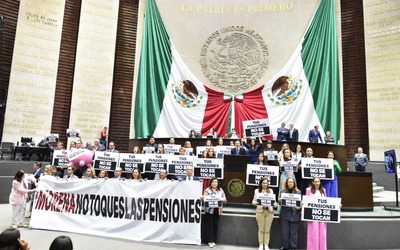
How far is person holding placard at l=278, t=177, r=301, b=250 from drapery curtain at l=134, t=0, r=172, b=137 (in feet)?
31.1

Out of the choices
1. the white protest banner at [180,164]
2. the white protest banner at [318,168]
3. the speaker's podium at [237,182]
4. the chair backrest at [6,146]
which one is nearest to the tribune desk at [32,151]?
the chair backrest at [6,146]

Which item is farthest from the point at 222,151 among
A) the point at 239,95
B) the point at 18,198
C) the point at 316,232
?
the point at 239,95

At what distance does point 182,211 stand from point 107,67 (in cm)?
1133

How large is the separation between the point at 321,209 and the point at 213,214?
2.25 meters

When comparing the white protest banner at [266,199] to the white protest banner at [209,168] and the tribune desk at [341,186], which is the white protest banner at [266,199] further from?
the tribune desk at [341,186]

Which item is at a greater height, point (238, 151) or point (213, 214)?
point (238, 151)

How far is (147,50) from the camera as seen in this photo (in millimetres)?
15688

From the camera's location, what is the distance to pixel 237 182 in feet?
27.2

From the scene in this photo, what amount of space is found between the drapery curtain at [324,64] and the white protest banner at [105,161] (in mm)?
9722

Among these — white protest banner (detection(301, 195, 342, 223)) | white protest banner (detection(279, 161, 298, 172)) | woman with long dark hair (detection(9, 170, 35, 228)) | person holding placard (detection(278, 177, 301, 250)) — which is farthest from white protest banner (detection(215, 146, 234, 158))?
woman with long dark hair (detection(9, 170, 35, 228))

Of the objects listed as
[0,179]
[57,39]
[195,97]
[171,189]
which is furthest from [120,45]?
[171,189]

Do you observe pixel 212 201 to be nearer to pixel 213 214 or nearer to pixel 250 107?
pixel 213 214

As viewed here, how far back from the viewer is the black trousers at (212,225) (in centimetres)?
673

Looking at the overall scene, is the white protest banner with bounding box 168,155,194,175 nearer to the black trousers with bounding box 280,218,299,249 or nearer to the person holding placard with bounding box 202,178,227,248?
the person holding placard with bounding box 202,178,227,248
